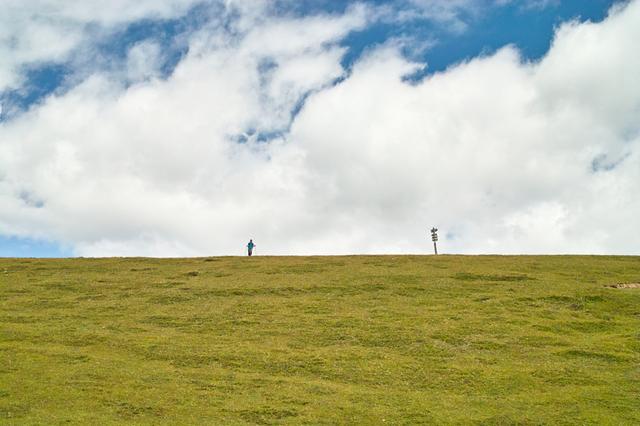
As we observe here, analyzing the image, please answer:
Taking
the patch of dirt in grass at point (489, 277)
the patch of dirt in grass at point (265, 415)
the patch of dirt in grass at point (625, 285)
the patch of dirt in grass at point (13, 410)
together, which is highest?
the patch of dirt in grass at point (489, 277)

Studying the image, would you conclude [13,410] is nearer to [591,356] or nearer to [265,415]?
[265,415]

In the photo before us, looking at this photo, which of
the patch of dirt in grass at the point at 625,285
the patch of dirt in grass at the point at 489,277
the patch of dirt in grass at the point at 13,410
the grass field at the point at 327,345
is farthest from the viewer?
the patch of dirt in grass at the point at 489,277

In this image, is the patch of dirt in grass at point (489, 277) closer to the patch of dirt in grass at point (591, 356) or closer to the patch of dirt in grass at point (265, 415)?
the patch of dirt in grass at point (591, 356)

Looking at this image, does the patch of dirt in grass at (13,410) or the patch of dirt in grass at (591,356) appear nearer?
the patch of dirt in grass at (13,410)

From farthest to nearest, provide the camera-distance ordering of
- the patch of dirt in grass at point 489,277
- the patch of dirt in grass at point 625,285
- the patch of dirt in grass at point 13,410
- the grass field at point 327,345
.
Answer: the patch of dirt in grass at point 489,277 → the patch of dirt in grass at point 625,285 → the grass field at point 327,345 → the patch of dirt in grass at point 13,410

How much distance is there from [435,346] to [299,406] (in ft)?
37.5

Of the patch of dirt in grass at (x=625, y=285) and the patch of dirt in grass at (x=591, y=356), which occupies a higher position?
the patch of dirt in grass at (x=625, y=285)

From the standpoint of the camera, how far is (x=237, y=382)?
27.0 meters

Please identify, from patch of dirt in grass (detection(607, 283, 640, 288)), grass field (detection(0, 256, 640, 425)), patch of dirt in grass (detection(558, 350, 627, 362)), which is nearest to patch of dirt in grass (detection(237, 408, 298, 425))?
grass field (detection(0, 256, 640, 425))

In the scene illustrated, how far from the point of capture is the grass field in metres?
23.7

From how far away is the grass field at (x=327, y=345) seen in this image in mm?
23688

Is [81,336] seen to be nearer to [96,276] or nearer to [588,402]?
[96,276]

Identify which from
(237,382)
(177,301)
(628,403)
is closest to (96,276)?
(177,301)

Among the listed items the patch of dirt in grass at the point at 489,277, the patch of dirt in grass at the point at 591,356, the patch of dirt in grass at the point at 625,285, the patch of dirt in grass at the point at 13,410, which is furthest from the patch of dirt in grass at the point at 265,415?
the patch of dirt in grass at the point at 625,285
